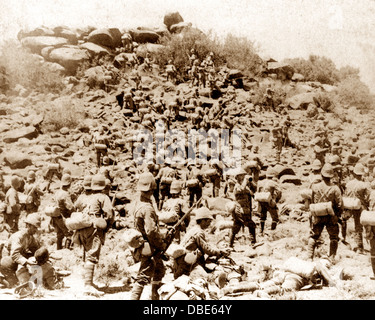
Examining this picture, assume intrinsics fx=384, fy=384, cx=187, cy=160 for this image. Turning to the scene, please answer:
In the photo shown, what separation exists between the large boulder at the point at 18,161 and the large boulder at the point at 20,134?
6.43 feet

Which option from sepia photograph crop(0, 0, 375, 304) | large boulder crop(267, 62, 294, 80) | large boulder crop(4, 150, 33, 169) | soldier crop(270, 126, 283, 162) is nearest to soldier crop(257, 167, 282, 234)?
sepia photograph crop(0, 0, 375, 304)

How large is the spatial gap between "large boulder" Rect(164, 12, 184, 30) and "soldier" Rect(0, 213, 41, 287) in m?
27.1

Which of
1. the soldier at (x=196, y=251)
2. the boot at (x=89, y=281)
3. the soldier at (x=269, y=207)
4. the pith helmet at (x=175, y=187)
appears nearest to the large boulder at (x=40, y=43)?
the pith helmet at (x=175, y=187)

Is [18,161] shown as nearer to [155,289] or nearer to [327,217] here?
[155,289]

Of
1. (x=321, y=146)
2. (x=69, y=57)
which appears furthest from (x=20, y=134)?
(x=321, y=146)

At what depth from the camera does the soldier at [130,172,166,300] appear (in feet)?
17.9

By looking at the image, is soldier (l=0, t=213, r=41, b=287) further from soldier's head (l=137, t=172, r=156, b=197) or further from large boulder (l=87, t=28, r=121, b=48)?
large boulder (l=87, t=28, r=121, b=48)

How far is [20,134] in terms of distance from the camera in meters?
17.6

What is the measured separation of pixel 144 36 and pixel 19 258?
959 inches

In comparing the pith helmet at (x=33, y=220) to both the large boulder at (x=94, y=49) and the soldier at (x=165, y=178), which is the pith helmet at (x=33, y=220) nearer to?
the soldier at (x=165, y=178)

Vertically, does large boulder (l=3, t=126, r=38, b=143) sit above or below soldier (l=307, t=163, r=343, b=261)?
below

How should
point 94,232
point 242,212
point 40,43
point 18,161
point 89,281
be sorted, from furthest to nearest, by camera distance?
1. point 40,43
2. point 18,161
3. point 242,212
4. point 94,232
5. point 89,281
